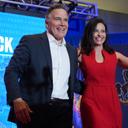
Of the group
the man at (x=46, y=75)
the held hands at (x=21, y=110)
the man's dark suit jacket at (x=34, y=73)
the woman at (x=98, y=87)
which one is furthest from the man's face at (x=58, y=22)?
the woman at (x=98, y=87)

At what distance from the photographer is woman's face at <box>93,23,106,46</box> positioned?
92.6 inches

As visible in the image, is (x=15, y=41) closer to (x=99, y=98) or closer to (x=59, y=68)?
(x=99, y=98)

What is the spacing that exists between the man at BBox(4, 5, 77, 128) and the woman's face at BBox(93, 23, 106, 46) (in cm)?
52

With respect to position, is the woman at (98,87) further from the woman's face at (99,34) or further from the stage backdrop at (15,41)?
the stage backdrop at (15,41)

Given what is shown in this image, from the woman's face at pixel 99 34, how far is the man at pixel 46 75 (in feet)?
1.72

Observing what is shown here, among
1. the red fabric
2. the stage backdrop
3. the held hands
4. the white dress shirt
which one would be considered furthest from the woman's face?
the stage backdrop

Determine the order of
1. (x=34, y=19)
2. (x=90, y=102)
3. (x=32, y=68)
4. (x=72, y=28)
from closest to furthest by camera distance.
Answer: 1. (x=32, y=68)
2. (x=90, y=102)
3. (x=34, y=19)
4. (x=72, y=28)

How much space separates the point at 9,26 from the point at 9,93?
237 cm

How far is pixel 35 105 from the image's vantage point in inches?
70.6

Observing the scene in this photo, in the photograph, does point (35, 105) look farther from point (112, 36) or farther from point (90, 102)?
point (112, 36)

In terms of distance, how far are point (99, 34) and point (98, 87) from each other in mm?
345

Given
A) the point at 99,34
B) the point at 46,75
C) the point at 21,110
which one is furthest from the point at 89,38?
the point at 21,110

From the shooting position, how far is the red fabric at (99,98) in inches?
89.7

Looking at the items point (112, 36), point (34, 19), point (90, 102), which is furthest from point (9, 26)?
point (90, 102)
